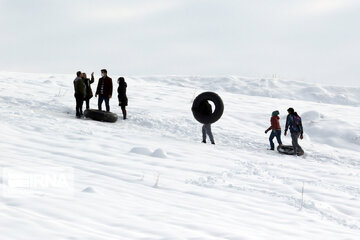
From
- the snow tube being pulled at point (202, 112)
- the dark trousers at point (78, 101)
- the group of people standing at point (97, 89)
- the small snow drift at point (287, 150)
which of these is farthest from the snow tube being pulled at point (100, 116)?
the small snow drift at point (287, 150)

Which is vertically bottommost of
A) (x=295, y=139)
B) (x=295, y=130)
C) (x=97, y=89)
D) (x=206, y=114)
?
(x=295, y=139)

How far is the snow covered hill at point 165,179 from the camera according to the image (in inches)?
183

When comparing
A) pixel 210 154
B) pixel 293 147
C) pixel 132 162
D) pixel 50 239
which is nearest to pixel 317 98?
pixel 293 147

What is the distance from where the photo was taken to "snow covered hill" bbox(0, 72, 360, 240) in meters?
4.66

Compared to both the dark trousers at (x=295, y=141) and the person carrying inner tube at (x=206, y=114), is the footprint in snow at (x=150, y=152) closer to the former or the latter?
the person carrying inner tube at (x=206, y=114)

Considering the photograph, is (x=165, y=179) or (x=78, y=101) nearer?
(x=165, y=179)

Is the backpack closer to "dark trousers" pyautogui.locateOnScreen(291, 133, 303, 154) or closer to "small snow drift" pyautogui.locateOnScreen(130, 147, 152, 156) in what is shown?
"dark trousers" pyautogui.locateOnScreen(291, 133, 303, 154)

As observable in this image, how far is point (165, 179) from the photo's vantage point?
7195 mm

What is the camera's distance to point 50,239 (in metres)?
3.77

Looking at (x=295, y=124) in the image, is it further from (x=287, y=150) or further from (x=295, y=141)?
(x=287, y=150)

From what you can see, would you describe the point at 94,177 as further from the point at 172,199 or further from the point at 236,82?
the point at 236,82

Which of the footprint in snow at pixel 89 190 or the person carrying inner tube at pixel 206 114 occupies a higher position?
the person carrying inner tube at pixel 206 114

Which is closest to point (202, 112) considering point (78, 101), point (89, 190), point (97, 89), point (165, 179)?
point (97, 89)

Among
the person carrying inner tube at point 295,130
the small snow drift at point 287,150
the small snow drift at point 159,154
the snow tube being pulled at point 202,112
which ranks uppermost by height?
the snow tube being pulled at point 202,112
